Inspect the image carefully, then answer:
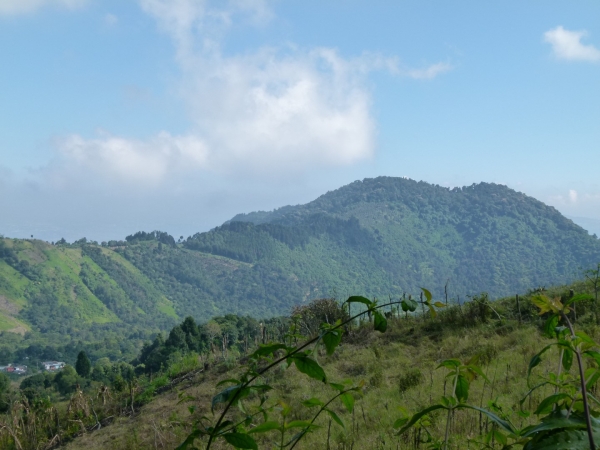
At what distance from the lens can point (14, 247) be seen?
334ft

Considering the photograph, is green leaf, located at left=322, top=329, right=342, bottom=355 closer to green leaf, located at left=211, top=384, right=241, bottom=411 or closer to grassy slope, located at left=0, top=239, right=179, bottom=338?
green leaf, located at left=211, top=384, right=241, bottom=411

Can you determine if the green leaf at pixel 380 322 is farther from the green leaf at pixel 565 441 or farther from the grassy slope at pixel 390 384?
the grassy slope at pixel 390 384

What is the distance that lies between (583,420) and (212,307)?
121374 millimetres

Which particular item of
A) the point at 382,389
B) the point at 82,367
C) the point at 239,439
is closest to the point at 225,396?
the point at 239,439

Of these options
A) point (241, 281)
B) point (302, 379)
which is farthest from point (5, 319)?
point (302, 379)

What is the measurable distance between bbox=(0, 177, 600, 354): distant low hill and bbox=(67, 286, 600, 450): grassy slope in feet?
266

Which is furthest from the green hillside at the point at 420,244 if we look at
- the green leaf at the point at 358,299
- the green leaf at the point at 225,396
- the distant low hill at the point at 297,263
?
the green leaf at the point at 358,299

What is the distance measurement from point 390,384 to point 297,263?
13609 centimetres

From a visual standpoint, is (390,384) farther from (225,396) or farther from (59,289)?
(59,289)

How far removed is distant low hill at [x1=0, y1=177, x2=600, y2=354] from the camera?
98.6 metres

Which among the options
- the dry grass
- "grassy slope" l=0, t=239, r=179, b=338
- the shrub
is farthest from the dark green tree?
"grassy slope" l=0, t=239, r=179, b=338

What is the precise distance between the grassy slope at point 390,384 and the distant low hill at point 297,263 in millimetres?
80947

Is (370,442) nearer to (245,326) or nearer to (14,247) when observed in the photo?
(245,326)

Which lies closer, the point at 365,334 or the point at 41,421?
the point at 41,421
